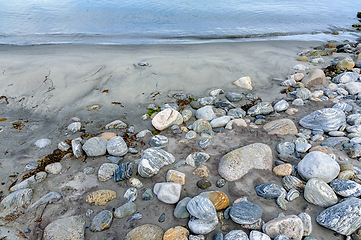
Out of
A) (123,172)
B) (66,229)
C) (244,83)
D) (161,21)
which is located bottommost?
(66,229)

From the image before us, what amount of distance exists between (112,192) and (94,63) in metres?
4.02

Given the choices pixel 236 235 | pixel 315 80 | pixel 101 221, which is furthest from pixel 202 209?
pixel 315 80

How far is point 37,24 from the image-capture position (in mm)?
9555

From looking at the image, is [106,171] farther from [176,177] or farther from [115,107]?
[115,107]

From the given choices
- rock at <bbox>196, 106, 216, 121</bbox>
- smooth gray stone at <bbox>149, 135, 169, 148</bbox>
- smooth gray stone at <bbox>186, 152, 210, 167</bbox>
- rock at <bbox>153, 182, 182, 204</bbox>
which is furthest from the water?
rock at <bbox>153, 182, 182, 204</bbox>

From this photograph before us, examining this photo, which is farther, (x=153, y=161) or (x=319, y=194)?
(x=153, y=161)

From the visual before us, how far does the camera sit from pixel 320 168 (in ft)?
7.54

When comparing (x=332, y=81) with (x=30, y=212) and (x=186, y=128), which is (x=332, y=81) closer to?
(x=186, y=128)

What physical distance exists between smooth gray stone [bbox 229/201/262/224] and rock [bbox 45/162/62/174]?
2317 mm

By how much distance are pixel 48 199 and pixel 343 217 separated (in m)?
3.10

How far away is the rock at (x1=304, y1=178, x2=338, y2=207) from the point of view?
2123mm

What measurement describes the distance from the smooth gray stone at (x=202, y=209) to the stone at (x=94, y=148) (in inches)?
64.3

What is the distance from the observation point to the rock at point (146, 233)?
1.94m

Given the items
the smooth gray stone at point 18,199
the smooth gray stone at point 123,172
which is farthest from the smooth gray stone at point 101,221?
the smooth gray stone at point 18,199
